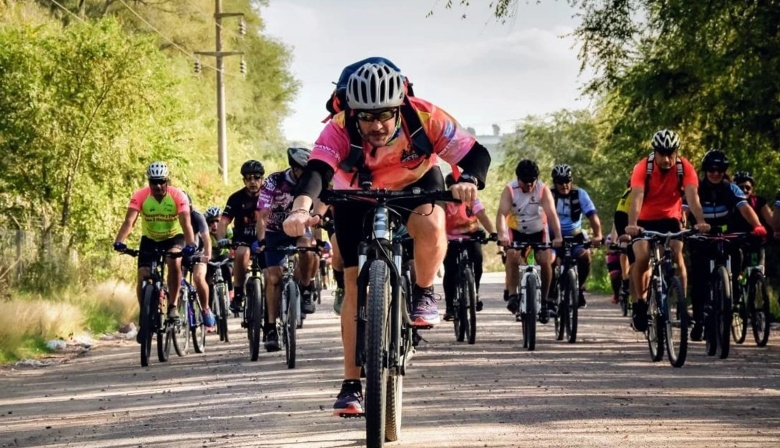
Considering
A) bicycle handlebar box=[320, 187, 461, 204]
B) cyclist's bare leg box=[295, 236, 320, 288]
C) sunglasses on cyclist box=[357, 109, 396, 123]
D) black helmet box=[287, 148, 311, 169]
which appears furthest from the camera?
cyclist's bare leg box=[295, 236, 320, 288]

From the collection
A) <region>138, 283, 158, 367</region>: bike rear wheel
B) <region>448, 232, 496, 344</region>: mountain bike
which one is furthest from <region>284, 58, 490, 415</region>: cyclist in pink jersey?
<region>448, 232, 496, 344</region>: mountain bike

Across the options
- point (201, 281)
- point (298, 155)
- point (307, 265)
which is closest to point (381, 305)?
point (298, 155)

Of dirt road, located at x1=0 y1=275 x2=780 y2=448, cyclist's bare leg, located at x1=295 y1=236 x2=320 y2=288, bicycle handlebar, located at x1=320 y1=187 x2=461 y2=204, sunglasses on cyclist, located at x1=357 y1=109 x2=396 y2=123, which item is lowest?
dirt road, located at x1=0 y1=275 x2=780 y2=448

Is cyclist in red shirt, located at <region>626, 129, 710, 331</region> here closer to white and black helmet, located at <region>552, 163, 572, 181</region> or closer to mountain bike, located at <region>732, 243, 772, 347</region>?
mountain bike, located at <region>732, 243, 772, 347</region>

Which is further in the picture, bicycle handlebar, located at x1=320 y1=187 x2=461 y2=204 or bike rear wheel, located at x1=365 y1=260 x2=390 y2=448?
bicycle handlebar, located at x1=320 y1=187 x2=461 y2=204

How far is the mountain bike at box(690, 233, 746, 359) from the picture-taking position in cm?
1453

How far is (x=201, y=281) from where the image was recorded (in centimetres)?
1764

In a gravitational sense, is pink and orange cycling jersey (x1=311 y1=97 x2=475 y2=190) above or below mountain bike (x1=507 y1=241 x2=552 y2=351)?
above

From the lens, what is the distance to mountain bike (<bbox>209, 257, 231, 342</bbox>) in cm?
1910

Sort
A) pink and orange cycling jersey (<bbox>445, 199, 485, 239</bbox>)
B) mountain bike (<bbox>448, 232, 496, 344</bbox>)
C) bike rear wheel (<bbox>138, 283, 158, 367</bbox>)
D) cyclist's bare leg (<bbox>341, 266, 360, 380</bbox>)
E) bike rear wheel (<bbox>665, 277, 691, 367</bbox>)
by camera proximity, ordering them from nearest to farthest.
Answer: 1. cyclist's bare leg (<bbox>341, 266, 360, 380</bbox>)
2. bike rear wheel (<bbox>665, 277, 691, 367</bbox>)
3. bike rear wheel (<bbox>138, 283, 158, 367</bbox>)
4. mountain bike (<bbox>448, 232, 496, 344</bbox>)
5. pink and orange cycling jersey (<bbox>445, 199, 485, 239</bbox>)

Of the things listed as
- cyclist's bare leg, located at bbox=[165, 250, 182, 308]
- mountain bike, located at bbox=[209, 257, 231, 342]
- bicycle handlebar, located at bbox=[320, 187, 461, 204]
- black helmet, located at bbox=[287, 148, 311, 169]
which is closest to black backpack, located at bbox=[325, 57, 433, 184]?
bicycle handlebar, located at bbox=[320, 187, 461, 204]

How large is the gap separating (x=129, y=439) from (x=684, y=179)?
6590mm

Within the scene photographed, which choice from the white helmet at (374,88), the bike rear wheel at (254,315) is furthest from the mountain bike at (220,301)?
the white helmet at (374,88)

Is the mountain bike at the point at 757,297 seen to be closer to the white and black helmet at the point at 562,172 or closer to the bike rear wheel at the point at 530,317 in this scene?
the bike rear wheel at the point at 530,317
